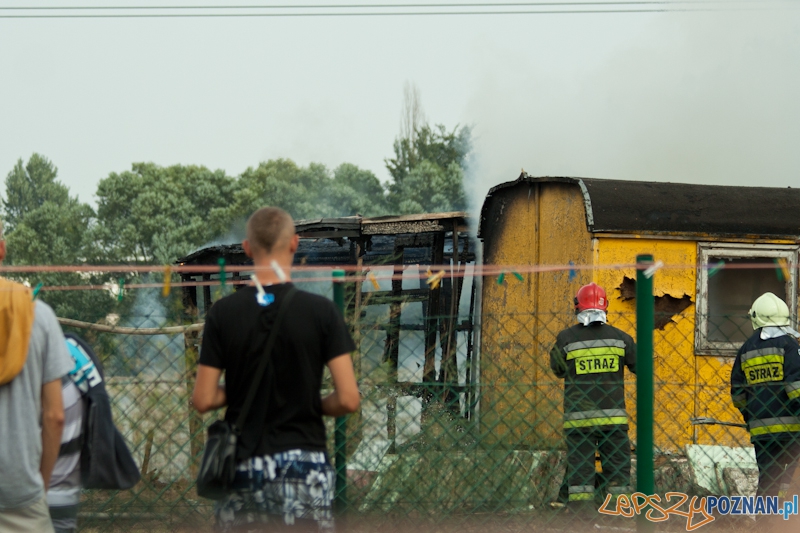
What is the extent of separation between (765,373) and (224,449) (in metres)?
3.86

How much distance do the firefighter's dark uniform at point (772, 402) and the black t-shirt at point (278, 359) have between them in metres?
3.20

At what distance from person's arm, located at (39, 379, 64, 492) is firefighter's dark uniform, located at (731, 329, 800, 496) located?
3.85 metres

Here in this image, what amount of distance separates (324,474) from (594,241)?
19.5ft

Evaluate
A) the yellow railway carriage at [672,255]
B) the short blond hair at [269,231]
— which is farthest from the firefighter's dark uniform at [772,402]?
the short blond hair at [269,231]

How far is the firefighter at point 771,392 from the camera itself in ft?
16.0

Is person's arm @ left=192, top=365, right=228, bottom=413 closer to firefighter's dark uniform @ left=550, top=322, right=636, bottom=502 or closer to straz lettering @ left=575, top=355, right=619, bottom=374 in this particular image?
firefighter's dark uniform @ left=550, top=322, right=636, bottom=502

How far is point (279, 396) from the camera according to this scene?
2.62 m

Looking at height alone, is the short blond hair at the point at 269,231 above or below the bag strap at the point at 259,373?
above

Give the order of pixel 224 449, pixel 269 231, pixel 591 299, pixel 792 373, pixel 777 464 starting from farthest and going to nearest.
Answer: pixel 591 299
pixel 792 373
pixel 777 464
pixel 269 231
pixel 224 449

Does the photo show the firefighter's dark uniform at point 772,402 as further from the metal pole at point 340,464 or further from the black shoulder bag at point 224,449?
the black shoulder bag at point 224,449

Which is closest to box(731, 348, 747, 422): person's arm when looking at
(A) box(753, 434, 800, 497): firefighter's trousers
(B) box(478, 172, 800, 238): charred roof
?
(A) box(753, 434, 800, 497): firefighter's trousers

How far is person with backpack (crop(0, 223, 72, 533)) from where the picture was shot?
253 centimetres

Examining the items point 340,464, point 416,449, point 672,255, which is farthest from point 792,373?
point 672,255

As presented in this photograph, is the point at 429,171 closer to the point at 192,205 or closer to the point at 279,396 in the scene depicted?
the point at 192,205
